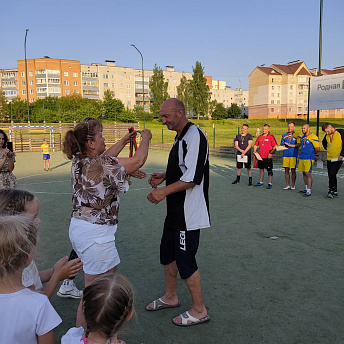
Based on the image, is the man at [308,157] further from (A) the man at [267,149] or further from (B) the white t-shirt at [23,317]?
(B) the white t-shirt at [23,317]

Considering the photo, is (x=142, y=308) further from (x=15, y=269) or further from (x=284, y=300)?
(x=15, y=269)

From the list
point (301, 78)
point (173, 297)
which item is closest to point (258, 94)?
point (301, 78)

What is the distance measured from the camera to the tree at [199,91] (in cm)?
7662

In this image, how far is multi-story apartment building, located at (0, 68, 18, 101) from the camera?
89.9 metres

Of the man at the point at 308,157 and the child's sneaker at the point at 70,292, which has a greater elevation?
the man at the point at 308,157

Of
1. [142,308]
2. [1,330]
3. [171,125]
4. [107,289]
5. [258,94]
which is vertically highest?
[258,94]

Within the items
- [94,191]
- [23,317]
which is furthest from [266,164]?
[23,317]

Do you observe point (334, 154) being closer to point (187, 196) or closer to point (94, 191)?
point (187, 196)

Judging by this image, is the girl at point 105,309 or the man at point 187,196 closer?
the girl at point 105,309

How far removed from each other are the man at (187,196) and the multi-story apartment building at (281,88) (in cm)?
8148

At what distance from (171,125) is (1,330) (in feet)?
7.12

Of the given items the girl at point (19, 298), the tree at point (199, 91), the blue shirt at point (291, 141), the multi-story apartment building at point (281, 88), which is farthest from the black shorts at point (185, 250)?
the multi-story apartment building at point (281, 88)

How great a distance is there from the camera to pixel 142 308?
3.49m

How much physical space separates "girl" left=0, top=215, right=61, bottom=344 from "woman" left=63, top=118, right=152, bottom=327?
86cm
